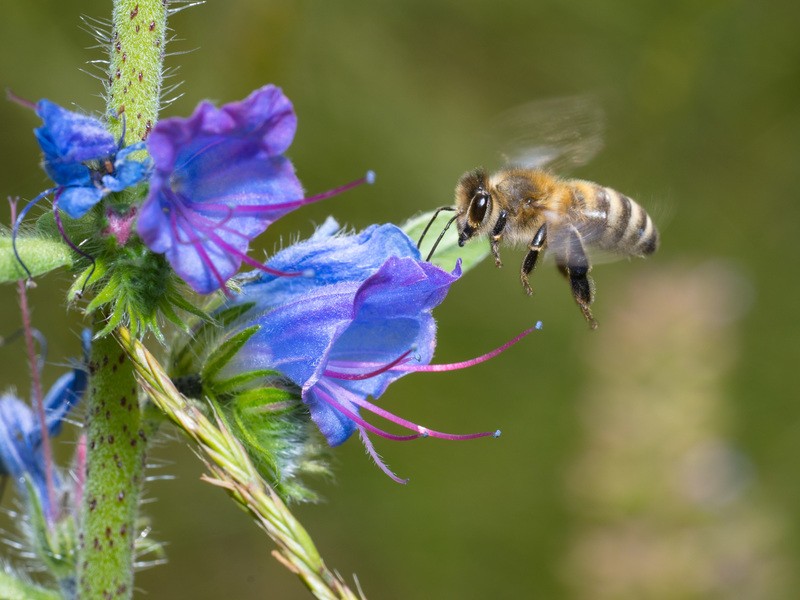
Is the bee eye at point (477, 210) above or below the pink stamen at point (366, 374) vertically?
above

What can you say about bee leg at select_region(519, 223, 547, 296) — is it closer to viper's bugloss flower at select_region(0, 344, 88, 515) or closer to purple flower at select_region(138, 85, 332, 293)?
purple flower at select_region(138, 85, 332, 293)

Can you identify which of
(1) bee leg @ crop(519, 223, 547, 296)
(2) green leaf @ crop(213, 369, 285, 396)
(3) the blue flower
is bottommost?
(1) bee leg @ crop(519, 223, 547, 296)

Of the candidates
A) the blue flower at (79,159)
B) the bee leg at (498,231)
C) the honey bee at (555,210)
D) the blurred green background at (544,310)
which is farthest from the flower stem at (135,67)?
the blurred green background at (544,310)

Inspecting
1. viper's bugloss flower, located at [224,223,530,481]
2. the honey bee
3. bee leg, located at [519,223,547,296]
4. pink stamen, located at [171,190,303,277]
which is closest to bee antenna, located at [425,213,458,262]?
the honey bee

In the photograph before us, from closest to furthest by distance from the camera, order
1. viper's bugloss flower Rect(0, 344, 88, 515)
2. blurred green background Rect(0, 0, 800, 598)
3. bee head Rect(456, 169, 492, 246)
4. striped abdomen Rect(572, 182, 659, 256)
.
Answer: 1. viper's bugloss flower Rect(0, 344, 88, 515)
2. bee head Rect(456, 169, 492, 246)
3. striped abdomen Rect(572, 182, 659, 256)
4. blurred green background Rect(0, 0, 800, 598)

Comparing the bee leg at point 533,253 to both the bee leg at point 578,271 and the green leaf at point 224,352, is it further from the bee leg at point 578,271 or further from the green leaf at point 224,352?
the green leaf at point 224,352

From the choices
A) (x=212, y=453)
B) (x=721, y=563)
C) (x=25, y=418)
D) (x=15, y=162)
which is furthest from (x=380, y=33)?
(x=212, y=453)
